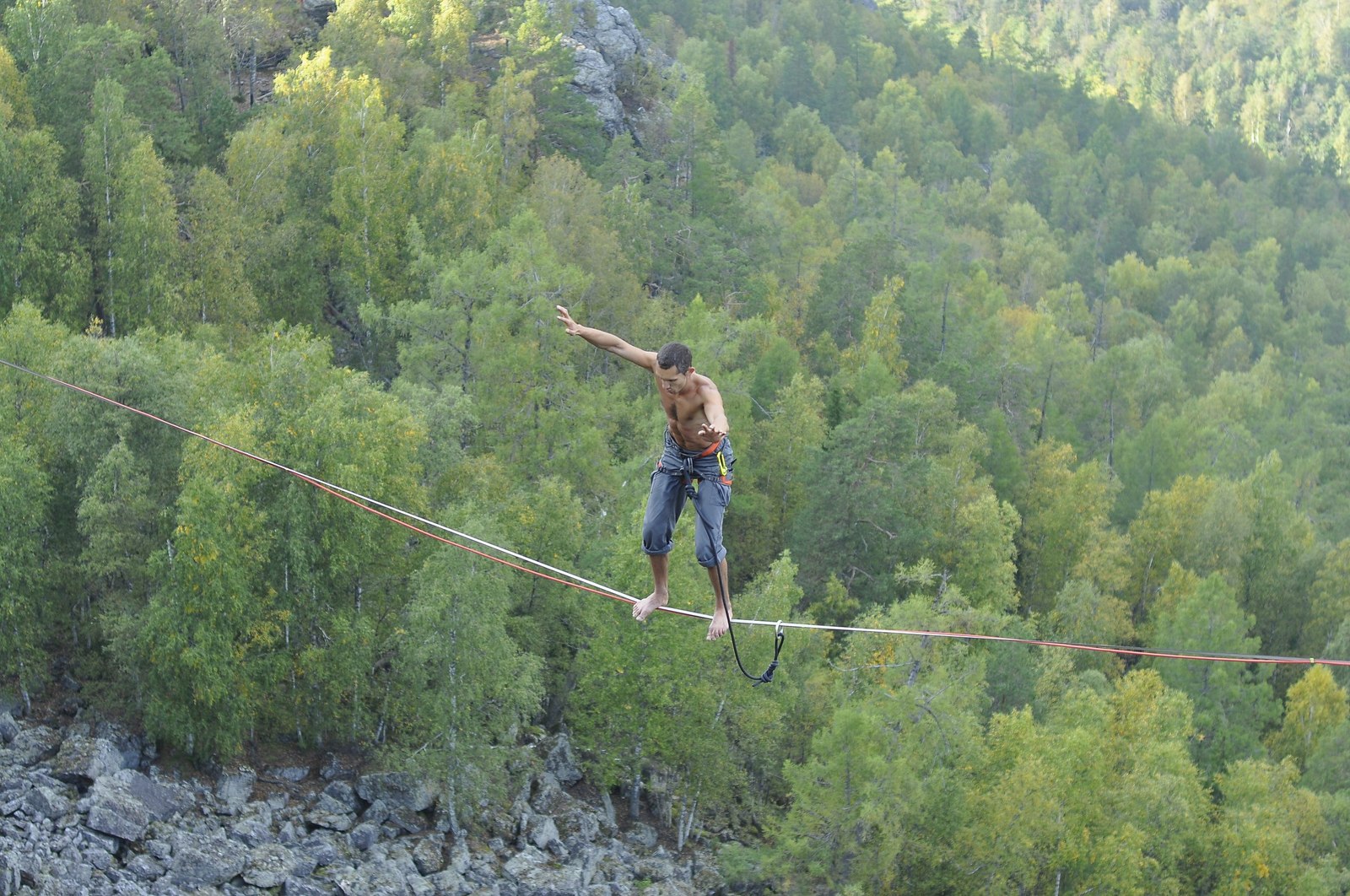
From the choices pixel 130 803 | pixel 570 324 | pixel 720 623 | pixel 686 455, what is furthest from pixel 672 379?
pixel 130 803

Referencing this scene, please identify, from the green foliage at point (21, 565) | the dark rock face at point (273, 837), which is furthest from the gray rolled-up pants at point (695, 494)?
the green foliage at point (21, 565)

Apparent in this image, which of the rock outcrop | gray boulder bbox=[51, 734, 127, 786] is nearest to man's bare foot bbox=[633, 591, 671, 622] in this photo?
gray boulder bbox=[51, 734, 127, 786]

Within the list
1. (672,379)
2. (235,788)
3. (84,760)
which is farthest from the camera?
(235,788)

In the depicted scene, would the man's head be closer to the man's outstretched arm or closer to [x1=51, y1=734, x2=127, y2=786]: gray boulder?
the man's outstretched arm

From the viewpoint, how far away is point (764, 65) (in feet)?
409

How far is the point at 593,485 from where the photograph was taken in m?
44.6

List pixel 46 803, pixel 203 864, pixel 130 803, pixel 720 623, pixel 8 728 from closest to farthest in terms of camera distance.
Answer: pixel 720 623 → pixel 46 803 → pixel 203 864 → pixel 130 803 → pixel 8 728

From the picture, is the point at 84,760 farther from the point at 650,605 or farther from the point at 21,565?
the point at 650,605

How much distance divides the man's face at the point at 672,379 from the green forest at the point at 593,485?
20401 mm

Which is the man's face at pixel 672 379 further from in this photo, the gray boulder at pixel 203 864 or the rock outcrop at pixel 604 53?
the rock outcrop at pixel 604 53

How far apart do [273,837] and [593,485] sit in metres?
15.6

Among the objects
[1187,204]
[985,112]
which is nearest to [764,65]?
[985,112]

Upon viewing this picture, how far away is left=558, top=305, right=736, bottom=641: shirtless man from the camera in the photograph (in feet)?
46.8

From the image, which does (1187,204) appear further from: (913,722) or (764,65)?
(913,722)
